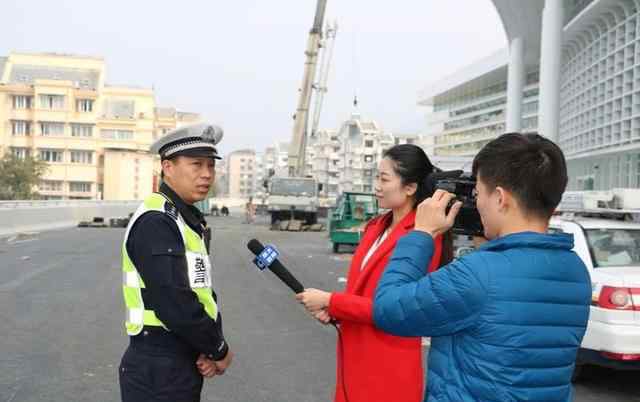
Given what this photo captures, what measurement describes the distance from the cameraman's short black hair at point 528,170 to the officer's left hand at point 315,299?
0.91 meters

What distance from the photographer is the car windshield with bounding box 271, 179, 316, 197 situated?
3550cm

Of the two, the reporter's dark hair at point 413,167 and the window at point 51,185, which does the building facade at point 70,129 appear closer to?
the window at point 51,185

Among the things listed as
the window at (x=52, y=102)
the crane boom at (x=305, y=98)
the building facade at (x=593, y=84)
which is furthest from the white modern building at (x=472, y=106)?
the window at (x=52, y=102)

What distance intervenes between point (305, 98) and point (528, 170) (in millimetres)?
38836

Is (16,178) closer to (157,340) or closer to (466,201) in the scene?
(157,340)

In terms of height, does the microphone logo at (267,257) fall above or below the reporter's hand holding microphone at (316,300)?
above

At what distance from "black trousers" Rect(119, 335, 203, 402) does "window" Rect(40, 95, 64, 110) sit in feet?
268

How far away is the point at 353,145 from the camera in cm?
12412

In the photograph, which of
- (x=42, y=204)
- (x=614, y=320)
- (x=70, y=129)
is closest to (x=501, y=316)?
(x=614, y=320)

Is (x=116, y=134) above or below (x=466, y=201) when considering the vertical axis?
above

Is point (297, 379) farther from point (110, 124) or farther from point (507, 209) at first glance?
point (110, 124)

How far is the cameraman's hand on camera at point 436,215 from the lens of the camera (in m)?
2.03

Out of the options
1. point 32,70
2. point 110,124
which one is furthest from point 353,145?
point 32,70

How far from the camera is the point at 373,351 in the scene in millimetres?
2553
